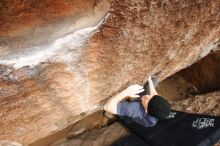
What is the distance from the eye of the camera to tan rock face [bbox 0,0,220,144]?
6.21ft

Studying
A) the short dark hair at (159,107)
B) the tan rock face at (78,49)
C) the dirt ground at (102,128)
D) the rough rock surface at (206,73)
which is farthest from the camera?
the rough rock surface at (206,73)

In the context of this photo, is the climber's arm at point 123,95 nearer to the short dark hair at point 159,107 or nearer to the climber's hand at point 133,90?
the climber's hand at point 133,90

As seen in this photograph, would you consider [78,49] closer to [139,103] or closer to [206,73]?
[139,103]

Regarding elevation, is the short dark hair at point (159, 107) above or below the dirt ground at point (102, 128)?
above

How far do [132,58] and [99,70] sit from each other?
288 mm

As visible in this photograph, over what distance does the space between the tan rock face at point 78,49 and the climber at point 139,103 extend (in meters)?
0.11

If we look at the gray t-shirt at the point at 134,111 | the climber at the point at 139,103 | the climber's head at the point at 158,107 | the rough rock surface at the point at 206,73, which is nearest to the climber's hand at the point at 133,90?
the climber at the point at 139,103

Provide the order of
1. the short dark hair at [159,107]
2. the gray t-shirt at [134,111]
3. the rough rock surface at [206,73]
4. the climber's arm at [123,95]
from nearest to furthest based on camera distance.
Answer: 1. the short dark hair at [159,107]
2. the climber's arm at [123,95]
3. the gray t-shirt at [134,111]
4. the rough rock surface at [206,73]

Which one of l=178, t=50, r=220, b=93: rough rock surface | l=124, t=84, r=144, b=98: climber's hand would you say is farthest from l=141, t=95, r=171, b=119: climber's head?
l=178, t=50, r=220, b=93: rough rock surface

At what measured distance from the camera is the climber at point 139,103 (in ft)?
8.73

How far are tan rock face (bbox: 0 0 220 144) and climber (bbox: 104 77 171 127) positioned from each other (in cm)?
11

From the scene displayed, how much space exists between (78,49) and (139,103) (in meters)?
1.05

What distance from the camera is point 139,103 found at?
116 inches

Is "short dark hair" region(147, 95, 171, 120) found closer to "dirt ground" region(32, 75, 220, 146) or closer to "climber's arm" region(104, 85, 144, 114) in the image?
"climber's arm" region(104, 85, 144, 114)
